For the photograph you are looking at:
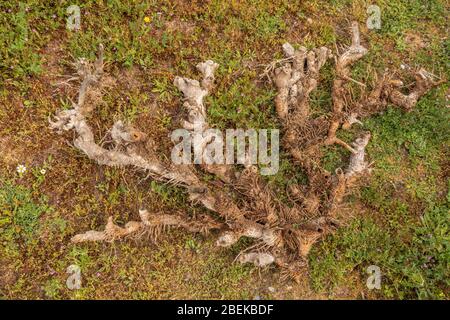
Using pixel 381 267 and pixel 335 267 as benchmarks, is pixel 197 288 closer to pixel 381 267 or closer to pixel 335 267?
pixel 335 267

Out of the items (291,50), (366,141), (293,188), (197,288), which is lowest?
(197,288)

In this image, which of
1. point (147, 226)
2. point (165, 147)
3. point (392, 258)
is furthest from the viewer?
point (165, 147)

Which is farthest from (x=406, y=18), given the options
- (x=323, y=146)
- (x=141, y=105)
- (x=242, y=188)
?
(x=141, y=105)

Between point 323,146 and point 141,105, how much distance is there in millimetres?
2001

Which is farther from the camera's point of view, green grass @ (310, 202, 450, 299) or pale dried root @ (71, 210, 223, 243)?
green grass @ (310, 202, 450, 299)

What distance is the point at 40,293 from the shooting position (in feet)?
13.5

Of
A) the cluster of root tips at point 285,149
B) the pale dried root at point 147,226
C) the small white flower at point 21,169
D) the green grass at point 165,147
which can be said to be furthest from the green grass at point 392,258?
the small white flower at point 21,169

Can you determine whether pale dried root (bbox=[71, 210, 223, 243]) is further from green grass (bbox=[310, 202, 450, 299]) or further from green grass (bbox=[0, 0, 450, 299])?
green grass (bbox=[310, 202, 450, 299])

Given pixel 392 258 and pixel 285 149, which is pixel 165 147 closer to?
pixel 285 149

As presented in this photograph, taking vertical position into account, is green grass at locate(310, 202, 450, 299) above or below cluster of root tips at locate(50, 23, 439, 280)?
below

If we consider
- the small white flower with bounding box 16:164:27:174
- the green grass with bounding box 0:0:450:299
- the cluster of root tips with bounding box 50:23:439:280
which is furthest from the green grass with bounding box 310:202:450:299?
the small white flower with bounding box 16:164:27:174

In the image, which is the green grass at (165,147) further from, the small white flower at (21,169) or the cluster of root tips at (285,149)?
the cluster of root tips at (285,149)

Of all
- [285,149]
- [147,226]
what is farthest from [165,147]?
[285,149]

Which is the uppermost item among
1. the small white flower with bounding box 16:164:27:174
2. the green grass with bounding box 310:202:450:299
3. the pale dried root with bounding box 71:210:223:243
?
the small white flower with bounding box 16:164:27:174
